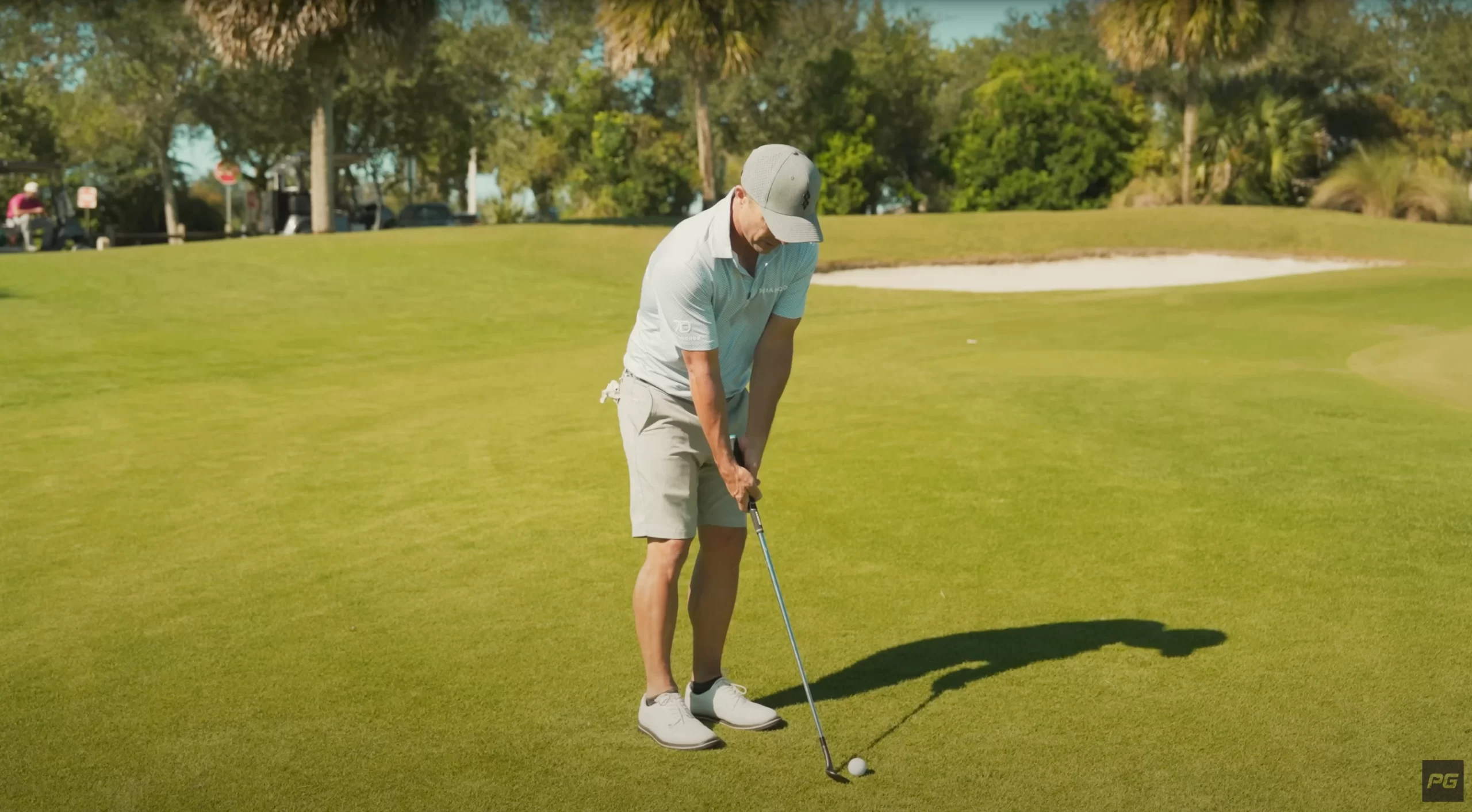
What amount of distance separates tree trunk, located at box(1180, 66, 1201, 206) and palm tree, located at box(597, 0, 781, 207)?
40.3 ft

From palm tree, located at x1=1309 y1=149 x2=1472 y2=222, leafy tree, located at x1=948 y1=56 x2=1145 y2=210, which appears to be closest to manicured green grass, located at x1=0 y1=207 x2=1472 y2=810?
palm tree, located at x1=1309 y1=149 x2=1472 y2=222

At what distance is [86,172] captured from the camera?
196 ft

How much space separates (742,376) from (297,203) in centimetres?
3828

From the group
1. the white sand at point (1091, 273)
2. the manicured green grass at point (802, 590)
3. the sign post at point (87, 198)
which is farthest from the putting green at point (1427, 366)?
the sign post at point (87, 198)

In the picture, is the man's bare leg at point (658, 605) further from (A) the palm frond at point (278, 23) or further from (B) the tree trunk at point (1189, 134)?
(B) the tree trunk at point (1189, 134)

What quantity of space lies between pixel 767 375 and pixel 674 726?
4.14 feet

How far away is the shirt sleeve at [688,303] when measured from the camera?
4.48 metres

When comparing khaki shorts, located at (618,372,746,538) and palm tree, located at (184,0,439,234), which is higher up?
palm tree, located at (184,0,439,234)

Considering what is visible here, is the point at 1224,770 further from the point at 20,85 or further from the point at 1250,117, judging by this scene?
the point at 20,85

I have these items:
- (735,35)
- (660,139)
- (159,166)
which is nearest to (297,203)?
(735,35)

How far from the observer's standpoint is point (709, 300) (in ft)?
14.9

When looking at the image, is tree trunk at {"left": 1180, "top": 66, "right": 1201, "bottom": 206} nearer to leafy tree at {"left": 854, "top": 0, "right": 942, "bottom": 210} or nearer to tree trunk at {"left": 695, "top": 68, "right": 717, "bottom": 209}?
tree trunk at {"left": 695, "top": 68, "right": 717, "bottom": 209}

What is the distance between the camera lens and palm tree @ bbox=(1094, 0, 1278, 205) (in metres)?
38.1

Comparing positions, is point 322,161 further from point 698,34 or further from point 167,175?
point 167,175
